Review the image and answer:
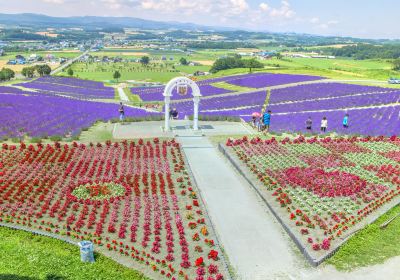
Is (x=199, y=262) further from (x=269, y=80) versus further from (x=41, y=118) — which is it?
(x=269, y=80)

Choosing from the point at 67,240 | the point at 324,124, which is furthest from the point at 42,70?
the point at 67,240

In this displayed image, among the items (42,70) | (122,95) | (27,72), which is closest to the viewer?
(122,95)

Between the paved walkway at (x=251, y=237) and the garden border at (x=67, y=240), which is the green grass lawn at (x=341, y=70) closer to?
the paved walkway at (x=251, y=237)

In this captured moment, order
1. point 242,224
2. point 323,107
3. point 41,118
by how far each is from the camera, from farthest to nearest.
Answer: point 323,107 → point 41,118 → point 242,224

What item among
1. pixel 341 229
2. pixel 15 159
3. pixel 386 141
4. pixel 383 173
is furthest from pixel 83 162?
pixel 386 141

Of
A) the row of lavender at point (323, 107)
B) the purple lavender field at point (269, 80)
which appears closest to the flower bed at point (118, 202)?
the row of lavender at point (323, 107)

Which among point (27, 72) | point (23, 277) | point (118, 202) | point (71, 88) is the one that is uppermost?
point (23, 277)

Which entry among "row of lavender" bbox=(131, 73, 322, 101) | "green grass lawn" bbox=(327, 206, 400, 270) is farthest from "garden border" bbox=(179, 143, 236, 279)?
"row of lavender" bbox=(131, 73, 322, 101)

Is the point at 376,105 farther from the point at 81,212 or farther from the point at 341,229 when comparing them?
the point at 81,212
